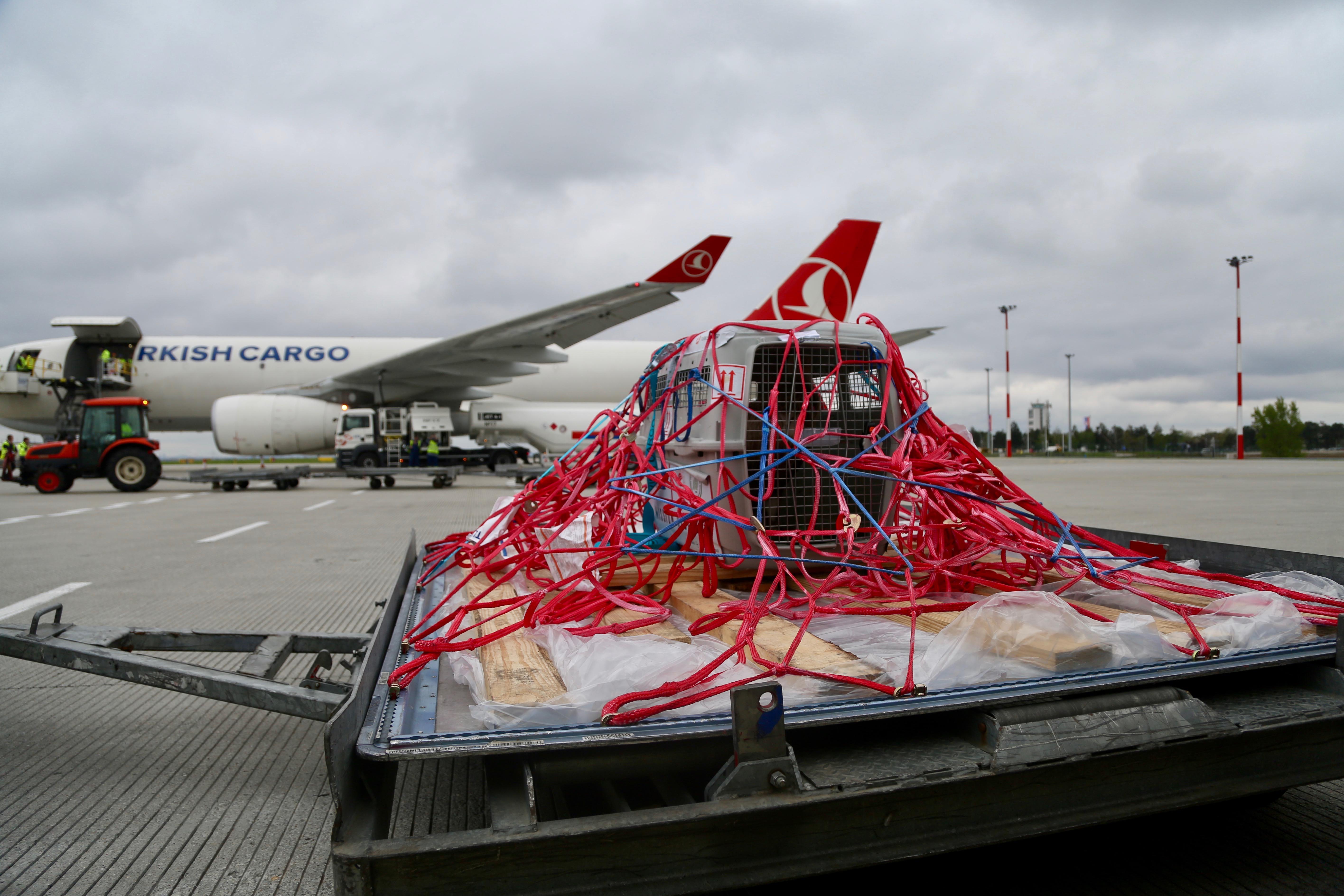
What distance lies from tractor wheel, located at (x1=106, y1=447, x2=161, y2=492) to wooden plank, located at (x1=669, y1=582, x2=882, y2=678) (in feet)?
58.0

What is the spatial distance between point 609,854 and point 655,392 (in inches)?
90.5

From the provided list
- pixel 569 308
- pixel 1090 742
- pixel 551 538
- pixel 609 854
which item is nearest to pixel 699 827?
pixel 609 854

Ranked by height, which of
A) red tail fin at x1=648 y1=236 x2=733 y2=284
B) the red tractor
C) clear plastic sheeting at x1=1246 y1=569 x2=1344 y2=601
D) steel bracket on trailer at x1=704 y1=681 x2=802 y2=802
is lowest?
steel bracket on trailer at x1=704 y1=681 x2=802 y2=802

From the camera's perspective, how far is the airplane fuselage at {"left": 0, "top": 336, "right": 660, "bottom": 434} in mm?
19734

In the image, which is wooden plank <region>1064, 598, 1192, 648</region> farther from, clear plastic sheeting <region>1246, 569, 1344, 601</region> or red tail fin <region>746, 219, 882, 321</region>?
red tail fin <region>746, 219, 882, 321</region>

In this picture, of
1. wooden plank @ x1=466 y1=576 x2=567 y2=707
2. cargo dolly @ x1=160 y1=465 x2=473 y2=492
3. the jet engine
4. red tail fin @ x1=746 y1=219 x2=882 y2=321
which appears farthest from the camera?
the jet engine

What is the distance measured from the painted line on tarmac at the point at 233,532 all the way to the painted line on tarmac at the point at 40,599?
2410 mm

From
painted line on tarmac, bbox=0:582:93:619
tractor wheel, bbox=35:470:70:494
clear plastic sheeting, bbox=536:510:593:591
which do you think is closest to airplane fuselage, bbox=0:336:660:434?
tractor wheel, bbox=35:470:70:494

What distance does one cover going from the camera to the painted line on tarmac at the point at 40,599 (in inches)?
181

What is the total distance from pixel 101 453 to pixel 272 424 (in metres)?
3.18

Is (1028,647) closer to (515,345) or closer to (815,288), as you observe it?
(815,288)

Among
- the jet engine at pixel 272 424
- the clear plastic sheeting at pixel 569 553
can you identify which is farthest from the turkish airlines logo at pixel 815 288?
the jet engine at pixel 272 424

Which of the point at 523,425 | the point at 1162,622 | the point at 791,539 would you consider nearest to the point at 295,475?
the point at 523,425

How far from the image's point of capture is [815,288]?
925 centimetres
